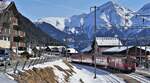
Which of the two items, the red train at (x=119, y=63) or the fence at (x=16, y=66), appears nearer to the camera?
the fence at (x=16, y=66)

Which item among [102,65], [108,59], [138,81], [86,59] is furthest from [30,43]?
[138,81]

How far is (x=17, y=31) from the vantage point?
413 ft

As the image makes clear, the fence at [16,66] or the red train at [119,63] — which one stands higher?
the fence at [16,66]

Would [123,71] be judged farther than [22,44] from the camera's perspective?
No

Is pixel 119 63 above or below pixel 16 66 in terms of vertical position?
below

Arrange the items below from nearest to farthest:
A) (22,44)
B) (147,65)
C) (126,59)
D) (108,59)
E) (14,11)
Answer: (126,59) → (108,59) → (147,65) → (14,11) → (22,44)

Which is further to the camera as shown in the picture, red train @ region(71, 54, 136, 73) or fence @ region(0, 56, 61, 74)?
red train @ region(71, 54, 136, 73)

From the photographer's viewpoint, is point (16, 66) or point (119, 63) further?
point (119, 63)

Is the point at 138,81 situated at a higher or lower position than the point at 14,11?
lower

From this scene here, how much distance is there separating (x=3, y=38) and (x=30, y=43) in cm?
6696

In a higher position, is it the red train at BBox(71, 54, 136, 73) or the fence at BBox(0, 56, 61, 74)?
the fence at BBox(0, 56, 61, 74)

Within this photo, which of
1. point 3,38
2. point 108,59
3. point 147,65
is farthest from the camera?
point 3,38

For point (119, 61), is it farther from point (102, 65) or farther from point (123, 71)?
point (102, 65)

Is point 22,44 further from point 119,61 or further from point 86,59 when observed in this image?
point 119,61
